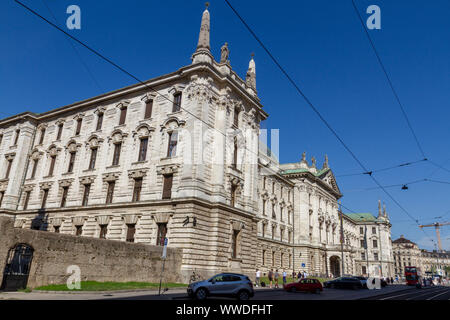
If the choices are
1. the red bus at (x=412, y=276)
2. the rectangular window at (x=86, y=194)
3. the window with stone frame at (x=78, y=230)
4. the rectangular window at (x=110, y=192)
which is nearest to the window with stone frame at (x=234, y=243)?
the rectangular window at (x=110, y=192)

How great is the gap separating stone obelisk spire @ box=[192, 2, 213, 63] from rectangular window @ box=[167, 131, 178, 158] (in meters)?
7.12

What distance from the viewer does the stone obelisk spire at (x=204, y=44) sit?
105 feet

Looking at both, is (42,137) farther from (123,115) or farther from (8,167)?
(123,115)

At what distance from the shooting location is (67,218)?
35.6 m

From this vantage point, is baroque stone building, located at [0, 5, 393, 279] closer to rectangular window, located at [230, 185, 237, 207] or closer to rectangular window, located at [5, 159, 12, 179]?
rectangular window, located at [230, 185, 237, 207]

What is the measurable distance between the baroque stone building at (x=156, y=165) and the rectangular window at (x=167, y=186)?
10 cm

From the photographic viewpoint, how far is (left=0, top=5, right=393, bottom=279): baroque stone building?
2931cm

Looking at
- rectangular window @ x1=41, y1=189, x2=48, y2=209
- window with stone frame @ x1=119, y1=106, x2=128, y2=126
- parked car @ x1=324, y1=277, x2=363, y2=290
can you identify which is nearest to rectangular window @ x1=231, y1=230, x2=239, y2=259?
parked car @ x1=324, y1=277, x2=363, y2=290

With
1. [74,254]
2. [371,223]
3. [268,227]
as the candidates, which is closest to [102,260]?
[74,254]

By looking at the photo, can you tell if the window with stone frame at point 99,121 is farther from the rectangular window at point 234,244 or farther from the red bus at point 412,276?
the red bus at point 412,276

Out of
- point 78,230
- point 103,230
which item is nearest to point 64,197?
point 78,230

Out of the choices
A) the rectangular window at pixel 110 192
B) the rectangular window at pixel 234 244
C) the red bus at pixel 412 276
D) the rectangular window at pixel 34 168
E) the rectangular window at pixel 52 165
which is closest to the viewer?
the rectangular window at pixel 234 244

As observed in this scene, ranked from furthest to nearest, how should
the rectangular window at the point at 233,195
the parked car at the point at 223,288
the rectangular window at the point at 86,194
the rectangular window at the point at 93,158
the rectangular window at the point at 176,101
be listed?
1. the rectangular window at the point at 93,158
2. the rectangular window at the point at 86,194
3. the rectangular window at the point at 233,195
4. the rectangular window at the point at 176,101
5. the parked car at the point at 223,288

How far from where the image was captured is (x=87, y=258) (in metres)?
21.7
